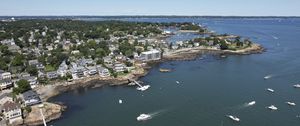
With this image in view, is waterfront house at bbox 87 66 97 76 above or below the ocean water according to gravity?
above

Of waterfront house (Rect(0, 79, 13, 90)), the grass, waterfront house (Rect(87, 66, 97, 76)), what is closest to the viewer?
waterfront house (Rect(0, 79, 13, 90))

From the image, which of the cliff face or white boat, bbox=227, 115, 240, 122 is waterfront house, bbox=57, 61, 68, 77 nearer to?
the cliff face

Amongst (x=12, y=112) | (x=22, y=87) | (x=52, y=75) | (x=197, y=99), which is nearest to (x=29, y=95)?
(x=22, y=87)

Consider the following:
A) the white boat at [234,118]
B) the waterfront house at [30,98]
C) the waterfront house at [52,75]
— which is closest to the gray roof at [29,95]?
the waterfront house at [30,98]

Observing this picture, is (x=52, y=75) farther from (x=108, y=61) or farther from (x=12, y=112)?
(x=12, y=112)

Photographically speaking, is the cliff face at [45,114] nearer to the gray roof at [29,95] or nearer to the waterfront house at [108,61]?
the gray roof at [29,95]

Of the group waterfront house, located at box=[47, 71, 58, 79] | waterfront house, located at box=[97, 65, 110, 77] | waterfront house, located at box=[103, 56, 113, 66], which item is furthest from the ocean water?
waterfront house, located at box=[103, 56, 113, 66]
